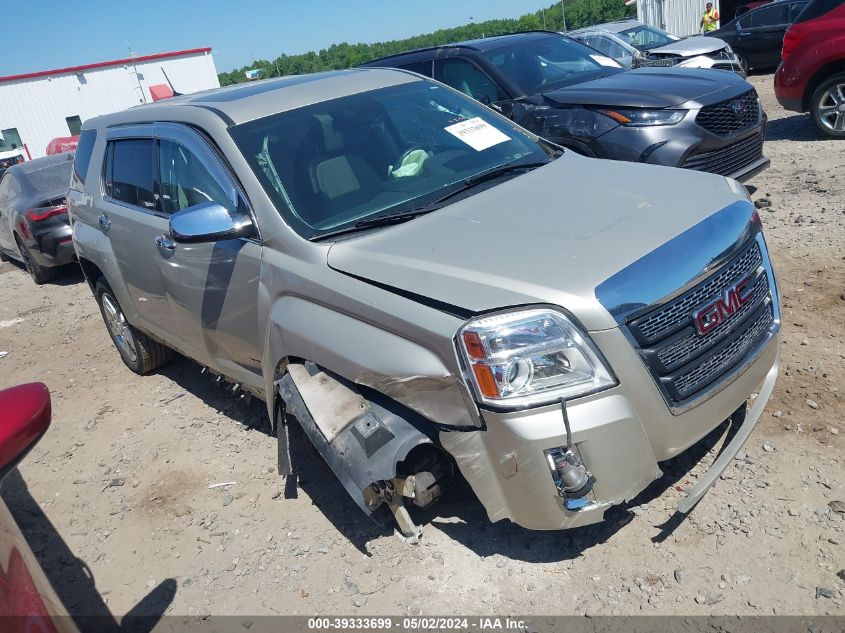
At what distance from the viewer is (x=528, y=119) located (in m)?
6.30

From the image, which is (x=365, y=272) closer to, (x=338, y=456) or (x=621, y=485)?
(x=338, y=456)

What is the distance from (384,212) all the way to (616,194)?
102 cm

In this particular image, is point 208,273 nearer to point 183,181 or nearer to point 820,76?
point 183,181

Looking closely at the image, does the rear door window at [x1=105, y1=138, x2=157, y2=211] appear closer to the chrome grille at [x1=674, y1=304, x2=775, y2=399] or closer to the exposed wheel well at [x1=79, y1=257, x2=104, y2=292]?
the exposed wheel well at [x1=79, y1=257, x2=104, y2=292]

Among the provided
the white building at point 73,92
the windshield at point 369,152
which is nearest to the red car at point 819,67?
the windshield at point 369,152

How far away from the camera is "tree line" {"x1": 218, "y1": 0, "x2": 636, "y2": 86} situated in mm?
35719

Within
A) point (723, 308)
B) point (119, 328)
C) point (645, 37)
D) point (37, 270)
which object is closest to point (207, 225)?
point (723, 308)

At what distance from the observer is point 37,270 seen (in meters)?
9.60

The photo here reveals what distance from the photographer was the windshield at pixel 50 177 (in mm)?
9359

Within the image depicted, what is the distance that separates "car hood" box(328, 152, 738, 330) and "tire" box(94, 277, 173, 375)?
307cm

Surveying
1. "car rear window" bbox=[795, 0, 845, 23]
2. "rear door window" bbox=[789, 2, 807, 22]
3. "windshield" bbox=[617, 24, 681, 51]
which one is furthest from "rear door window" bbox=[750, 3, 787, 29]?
"car rear window" bbox=[795, 0, 845, 23]

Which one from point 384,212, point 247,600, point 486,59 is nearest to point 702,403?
point 384,212

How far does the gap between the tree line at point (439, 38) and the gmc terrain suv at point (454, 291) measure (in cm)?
3012

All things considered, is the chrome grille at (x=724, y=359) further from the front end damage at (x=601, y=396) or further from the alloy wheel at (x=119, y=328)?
the alloy wheel at (x=119, y=328)
